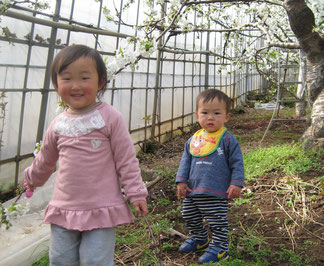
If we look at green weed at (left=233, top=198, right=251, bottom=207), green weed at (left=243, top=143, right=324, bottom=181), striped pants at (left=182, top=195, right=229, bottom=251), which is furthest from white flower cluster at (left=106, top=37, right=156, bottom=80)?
green weed at (left=243, top=143, right=324, bottom=181)

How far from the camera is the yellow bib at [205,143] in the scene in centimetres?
234

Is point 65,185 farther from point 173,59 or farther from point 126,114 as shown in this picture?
point 173,59

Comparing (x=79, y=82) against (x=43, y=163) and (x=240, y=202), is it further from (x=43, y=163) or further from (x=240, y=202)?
(x=240, y=202)

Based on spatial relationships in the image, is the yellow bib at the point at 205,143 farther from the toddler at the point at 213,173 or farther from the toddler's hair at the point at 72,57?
the toddler's hair at the point at 72,57

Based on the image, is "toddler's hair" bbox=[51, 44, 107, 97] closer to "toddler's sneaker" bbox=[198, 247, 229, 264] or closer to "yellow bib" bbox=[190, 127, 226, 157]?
"yellow bib" bbox=[190, 127, 226, 157]

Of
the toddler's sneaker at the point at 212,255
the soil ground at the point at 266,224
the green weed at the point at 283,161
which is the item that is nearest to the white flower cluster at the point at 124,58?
the soil ground at the point at 266,224

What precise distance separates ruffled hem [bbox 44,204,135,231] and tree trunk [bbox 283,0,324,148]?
359 centimetres

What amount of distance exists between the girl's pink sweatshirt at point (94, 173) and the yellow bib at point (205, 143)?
2.55ft

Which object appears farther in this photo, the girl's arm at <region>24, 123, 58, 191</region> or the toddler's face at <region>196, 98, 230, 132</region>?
the toddler's face at <region>196, 98, 230, 132</region>

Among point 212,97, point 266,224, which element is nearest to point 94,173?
point 212,97

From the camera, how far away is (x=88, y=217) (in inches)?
62.4

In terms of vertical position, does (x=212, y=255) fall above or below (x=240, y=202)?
below

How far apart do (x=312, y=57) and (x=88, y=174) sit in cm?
400

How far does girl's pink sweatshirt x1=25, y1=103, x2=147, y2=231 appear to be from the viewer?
161 centimetres
